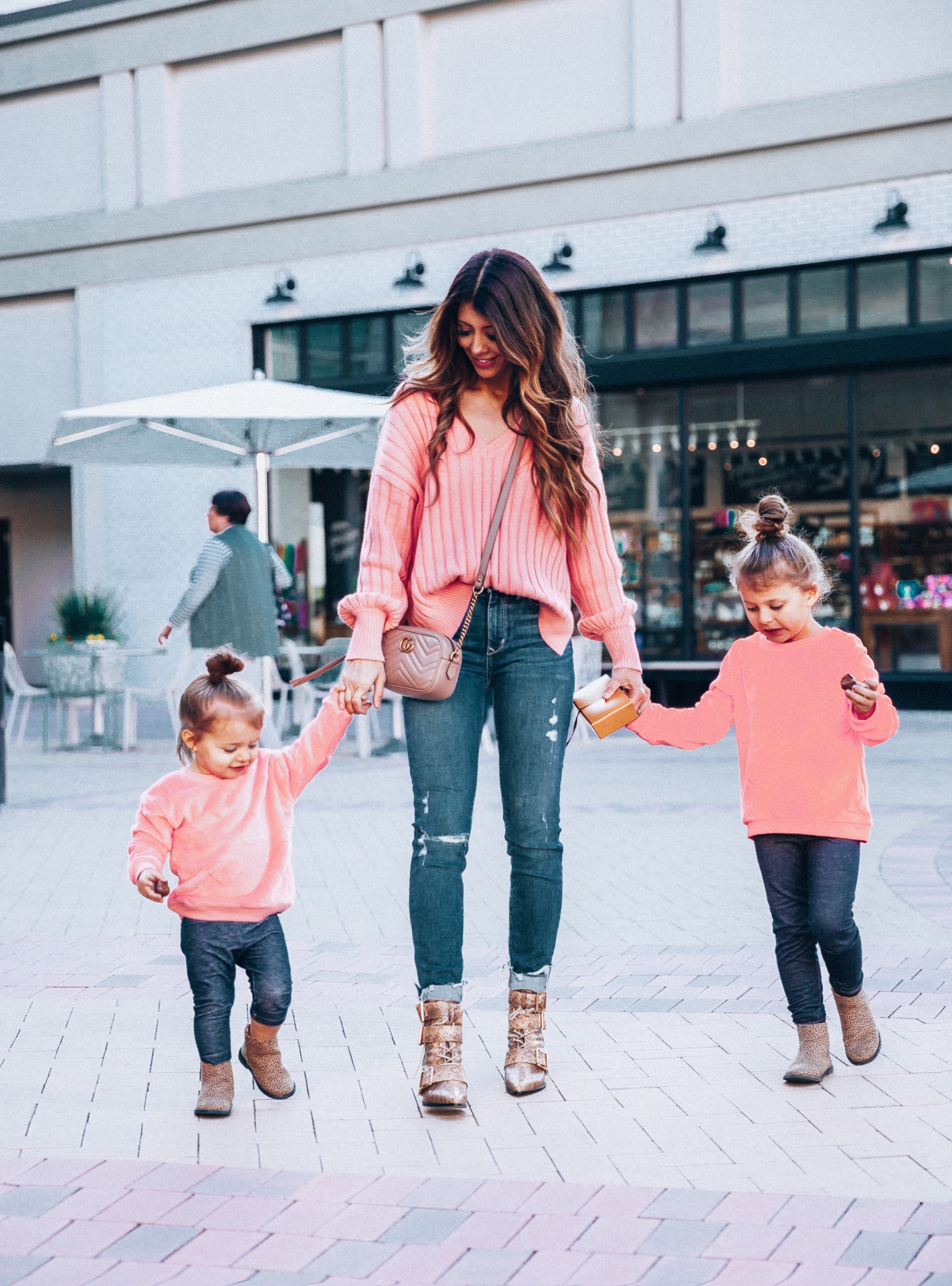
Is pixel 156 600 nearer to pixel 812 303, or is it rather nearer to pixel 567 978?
pixel 812 303

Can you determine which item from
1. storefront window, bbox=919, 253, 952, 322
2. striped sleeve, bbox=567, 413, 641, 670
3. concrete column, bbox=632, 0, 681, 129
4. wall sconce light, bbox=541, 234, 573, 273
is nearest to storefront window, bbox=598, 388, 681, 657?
wall sconce light, bbox=541, 234, 573, 273

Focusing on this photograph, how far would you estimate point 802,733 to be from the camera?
3.52 m

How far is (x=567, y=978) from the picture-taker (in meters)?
4.60

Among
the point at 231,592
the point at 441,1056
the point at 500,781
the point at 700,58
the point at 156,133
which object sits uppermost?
the point at 156,133

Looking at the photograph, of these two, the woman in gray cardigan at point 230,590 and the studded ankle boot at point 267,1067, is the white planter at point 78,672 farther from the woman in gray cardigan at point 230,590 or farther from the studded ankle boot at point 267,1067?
the studded ankle boot at point 267,1067

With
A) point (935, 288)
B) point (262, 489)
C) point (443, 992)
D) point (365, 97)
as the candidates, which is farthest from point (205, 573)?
point (365, 97)

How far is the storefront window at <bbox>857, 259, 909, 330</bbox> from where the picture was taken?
43.1 feet

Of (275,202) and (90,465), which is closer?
(275,202)

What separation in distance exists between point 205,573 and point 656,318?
6.74 meters

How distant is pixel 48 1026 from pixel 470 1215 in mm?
1824

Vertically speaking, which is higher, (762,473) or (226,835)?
(762,473)

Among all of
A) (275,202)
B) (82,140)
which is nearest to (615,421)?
(275,202)

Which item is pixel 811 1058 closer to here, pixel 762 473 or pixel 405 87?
pixel 762 473

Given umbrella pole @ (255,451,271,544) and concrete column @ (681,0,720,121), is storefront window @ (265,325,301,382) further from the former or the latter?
umbrella pole @ (255,451,271,544)
